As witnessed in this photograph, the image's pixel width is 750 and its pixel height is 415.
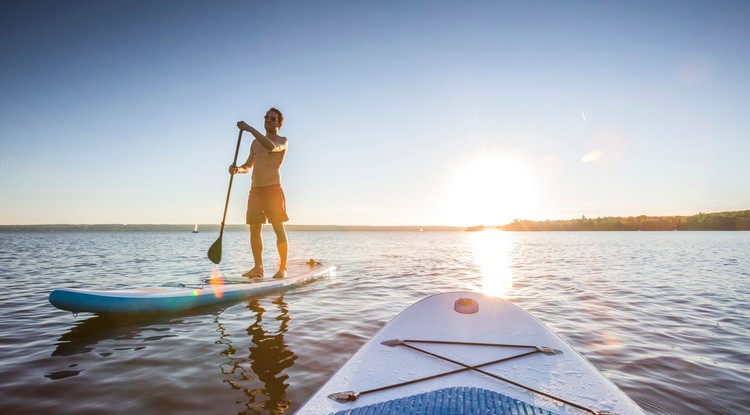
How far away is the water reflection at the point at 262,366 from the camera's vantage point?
2.75m

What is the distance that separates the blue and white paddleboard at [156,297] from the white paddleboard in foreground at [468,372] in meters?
3.30

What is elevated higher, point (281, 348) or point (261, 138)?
point (261, 138)

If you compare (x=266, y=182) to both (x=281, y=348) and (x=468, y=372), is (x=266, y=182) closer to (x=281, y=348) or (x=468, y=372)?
(x=281, y=348)

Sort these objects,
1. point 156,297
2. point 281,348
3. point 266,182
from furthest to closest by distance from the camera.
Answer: point 266,182 < point 156,297 < point 281,348

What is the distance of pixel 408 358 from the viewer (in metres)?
2.77

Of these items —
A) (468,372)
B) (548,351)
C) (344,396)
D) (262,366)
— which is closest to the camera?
(344,396)

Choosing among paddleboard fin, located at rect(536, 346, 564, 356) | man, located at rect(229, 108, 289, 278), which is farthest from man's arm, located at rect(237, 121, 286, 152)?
paddleboard fin, located at rect(536, 346, 564, 356)

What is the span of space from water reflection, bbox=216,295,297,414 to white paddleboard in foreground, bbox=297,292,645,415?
73 centimetres

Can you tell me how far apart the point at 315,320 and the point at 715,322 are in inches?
243

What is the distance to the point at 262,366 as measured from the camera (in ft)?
11.5

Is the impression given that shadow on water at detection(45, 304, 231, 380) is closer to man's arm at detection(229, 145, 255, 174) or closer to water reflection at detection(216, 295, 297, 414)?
water reflection at detection(216, 295, 297, 414)

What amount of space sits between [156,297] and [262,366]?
7.42ft

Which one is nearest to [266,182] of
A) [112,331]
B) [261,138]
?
[261,138]

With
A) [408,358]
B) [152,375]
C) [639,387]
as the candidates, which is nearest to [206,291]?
[152,375]
